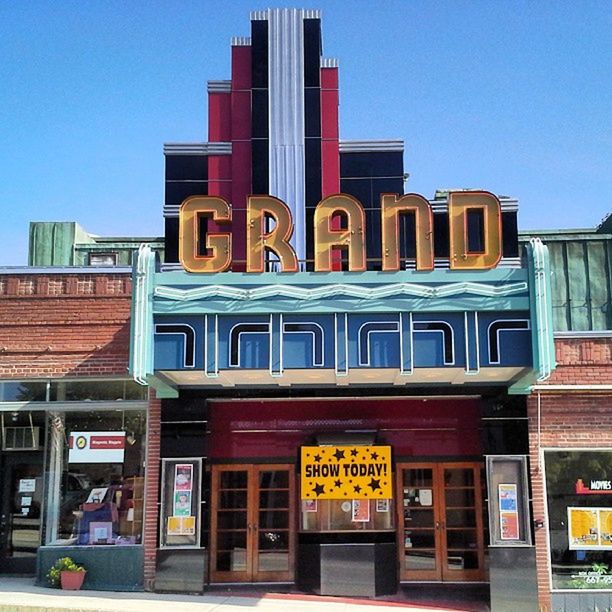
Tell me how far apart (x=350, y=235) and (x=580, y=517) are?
21.8ft

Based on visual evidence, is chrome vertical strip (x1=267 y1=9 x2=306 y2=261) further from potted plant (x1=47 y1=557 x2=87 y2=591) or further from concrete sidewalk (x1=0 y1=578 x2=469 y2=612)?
potted plant (x1=47 y1=557 x2=87 y2=591)

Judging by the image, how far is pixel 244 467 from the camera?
15.6 meters

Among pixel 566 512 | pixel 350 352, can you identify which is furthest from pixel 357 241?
pixel 566 512

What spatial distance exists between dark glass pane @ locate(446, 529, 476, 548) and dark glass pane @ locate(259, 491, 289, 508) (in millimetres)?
3087

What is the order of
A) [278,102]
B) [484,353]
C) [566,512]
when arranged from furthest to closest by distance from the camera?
1. [278,102]
2. [566,512]
3. [484,353]

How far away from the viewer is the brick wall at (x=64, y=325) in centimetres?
1521

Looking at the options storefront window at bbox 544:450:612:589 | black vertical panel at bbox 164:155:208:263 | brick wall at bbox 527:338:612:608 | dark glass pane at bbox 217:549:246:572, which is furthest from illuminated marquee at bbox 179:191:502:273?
dark glass pane at bbox 217:549:246:572

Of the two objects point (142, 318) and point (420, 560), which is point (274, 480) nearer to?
point (420, 560)

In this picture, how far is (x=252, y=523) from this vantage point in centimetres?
1547

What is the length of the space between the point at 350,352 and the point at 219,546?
5.06 metres

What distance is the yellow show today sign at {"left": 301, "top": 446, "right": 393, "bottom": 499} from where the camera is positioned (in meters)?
15.1

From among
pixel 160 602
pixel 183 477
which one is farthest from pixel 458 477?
pixel 160 602

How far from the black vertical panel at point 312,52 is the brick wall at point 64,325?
5.41 meters

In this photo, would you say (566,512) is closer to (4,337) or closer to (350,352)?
(350,352)
